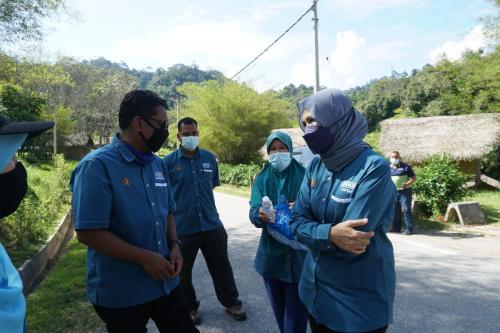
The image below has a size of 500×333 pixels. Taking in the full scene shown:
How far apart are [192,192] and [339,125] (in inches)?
88.6

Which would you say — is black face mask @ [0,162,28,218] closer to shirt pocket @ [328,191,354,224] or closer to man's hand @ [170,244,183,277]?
man's hand @ [170,244,183,277]

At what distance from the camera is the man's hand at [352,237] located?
1913 mm

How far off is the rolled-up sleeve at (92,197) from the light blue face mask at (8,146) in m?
0.54

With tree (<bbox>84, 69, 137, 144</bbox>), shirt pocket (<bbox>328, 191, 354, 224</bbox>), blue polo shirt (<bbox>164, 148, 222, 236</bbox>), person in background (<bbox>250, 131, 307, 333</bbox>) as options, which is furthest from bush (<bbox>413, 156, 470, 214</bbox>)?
tree (<bbox>84, 69, 137, 144</bbox>)

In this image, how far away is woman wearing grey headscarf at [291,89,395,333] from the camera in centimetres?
198

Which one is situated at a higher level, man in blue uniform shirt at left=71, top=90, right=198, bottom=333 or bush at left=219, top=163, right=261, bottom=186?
man in blue uniform shirt at left=71, top=90, right=198, bottom=333

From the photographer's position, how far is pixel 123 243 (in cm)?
216

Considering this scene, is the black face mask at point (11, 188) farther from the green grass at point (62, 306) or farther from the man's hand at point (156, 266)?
the green grass at point (62, 306)

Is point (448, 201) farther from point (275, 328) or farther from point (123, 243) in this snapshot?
point (123, 243)

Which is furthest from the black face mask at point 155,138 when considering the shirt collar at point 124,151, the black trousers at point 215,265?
the black trousers at point 215,265

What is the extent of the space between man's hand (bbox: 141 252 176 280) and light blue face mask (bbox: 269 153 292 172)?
1.41 metres

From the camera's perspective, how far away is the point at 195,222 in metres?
4.03

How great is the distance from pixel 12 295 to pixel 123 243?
0.68 m

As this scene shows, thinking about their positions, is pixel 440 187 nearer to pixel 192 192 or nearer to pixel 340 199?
pixel 192 192
